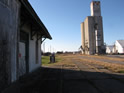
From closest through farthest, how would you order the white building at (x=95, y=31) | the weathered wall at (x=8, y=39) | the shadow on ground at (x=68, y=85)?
the weathered wall at (x=8, y=39) < the shadow on ground at (x=68, y=85) < the white building at (x=95, y=31)

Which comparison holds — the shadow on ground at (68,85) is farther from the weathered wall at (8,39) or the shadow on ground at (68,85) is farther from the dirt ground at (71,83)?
the weathered wall at (8,39)

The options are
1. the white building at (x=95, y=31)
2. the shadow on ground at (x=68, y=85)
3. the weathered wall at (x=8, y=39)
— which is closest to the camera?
the weathered wall at (x=8, y=39)

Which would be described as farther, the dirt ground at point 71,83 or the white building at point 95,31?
the white building at point 95,31

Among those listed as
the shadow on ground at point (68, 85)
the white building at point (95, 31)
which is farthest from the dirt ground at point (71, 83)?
the white building at point (95, 31)

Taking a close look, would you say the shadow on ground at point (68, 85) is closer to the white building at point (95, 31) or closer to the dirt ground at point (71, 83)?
the dirt ground at point (71, 83)

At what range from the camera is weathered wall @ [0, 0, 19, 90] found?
2.81 meters

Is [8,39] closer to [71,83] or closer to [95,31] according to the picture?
[71,83]

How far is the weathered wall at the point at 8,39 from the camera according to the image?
9.21 feet

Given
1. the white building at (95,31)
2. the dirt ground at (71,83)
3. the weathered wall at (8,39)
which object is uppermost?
the white building at (95,31)

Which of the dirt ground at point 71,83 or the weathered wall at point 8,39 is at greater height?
the weathered wall at point 8,39

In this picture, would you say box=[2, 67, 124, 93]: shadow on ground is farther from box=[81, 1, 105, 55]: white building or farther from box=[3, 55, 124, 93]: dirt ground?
box=[81, 1, 105, 55]: white building

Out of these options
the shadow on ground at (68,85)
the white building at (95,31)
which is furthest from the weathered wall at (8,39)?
the white building at (95,31)

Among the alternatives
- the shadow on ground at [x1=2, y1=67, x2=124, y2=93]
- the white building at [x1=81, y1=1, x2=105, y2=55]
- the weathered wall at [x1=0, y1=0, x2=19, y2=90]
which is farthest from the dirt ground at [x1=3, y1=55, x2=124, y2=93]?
the white building at [x1=81, y1=1, x2=105, y2=55]

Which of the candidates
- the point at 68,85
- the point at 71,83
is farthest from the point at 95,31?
the point at 68,85
